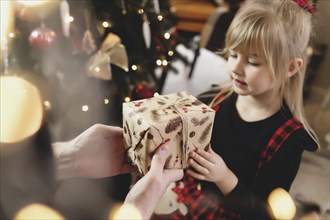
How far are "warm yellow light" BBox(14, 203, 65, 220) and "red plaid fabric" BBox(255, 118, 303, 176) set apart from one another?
46 cm

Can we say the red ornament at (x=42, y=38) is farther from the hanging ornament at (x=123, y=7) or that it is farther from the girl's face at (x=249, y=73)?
the girl's face at (x=249, y=73)

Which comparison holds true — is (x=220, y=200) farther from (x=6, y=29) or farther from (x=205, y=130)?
(x=6, y=29)

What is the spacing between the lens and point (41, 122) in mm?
646

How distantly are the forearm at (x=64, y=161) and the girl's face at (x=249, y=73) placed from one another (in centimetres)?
38

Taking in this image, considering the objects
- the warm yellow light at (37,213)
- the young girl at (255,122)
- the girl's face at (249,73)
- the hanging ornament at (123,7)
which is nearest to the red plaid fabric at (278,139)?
the young girl at (255,122)

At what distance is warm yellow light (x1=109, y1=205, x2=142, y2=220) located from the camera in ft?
1.72

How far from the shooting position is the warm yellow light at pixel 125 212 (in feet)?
1.72

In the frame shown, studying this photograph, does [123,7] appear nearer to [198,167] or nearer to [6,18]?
[6,18]

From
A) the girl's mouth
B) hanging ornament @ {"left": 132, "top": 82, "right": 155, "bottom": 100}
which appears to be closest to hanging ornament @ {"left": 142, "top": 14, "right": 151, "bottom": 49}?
hanging ornament @ {"left": 132, "top": 82, "right": 155, "bottom": 100}

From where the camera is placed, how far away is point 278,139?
0.75 meters

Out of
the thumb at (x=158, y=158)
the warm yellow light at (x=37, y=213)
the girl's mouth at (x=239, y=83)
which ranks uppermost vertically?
the girl's mouth at (x=239, y=83)

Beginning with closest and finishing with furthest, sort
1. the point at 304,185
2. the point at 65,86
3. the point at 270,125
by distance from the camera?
the point at 270,125, the point at 304,185, the point at 65,86

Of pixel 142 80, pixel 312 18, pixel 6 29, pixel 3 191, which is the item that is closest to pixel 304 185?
pixel 312 18

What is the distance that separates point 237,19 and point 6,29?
657 mm
